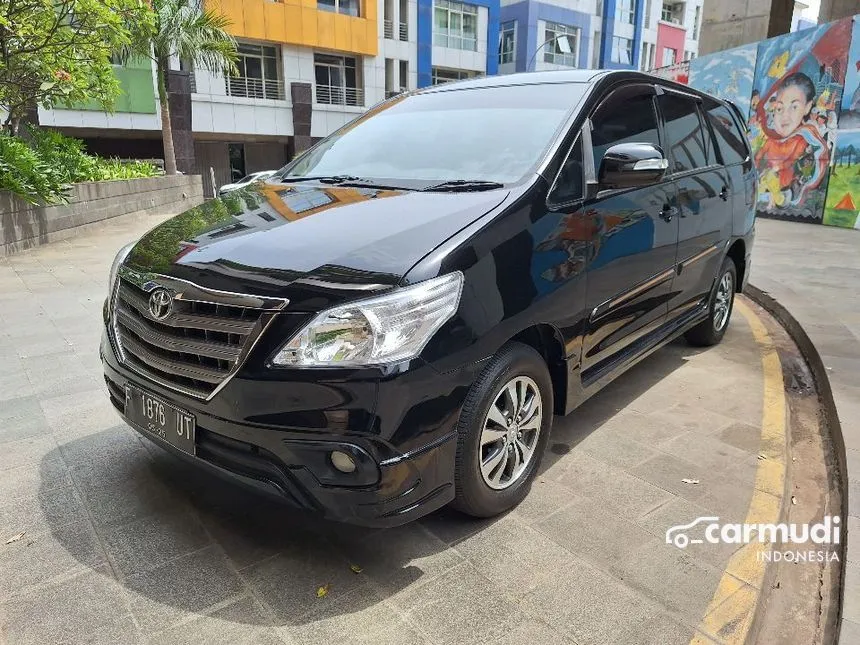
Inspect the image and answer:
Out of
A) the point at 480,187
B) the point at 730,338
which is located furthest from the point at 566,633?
the point at 730,338

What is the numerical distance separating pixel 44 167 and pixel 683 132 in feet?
30.6

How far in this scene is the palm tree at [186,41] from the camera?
57.8 feet

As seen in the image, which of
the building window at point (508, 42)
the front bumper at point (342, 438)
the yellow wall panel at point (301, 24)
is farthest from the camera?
the building window at point (508, 42)

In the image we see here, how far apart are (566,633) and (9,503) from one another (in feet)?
8.16

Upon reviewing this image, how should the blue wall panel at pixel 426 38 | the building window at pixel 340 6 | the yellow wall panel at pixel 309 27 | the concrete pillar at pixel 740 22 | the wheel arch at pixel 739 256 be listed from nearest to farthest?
the wheel arch at pixel 739 256 → the concrete pillar at pixel 740 22 → the yellow wall panel at pixel 309 27 → the building window at pixel 340 6 → the blue wall panel at pixel 426 38

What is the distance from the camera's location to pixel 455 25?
35.4 metres

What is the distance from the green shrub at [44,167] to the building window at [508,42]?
32322 millimetres

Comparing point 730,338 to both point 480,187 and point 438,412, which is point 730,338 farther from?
point 438,412

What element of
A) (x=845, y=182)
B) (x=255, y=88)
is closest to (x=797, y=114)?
(x=845, y=182)

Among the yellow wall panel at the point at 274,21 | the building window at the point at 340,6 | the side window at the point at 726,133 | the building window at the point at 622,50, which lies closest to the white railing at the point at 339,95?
the yellow wall panel at the point at 274,21

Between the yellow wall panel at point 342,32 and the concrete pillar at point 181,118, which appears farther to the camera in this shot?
the yellow wall panel at point 342,32

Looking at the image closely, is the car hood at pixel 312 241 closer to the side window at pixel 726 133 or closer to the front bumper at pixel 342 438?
the front bumper at pixel 342 438

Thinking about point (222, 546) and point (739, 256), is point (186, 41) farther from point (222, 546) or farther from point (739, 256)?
point (222, 546)

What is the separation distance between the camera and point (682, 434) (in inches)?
149
